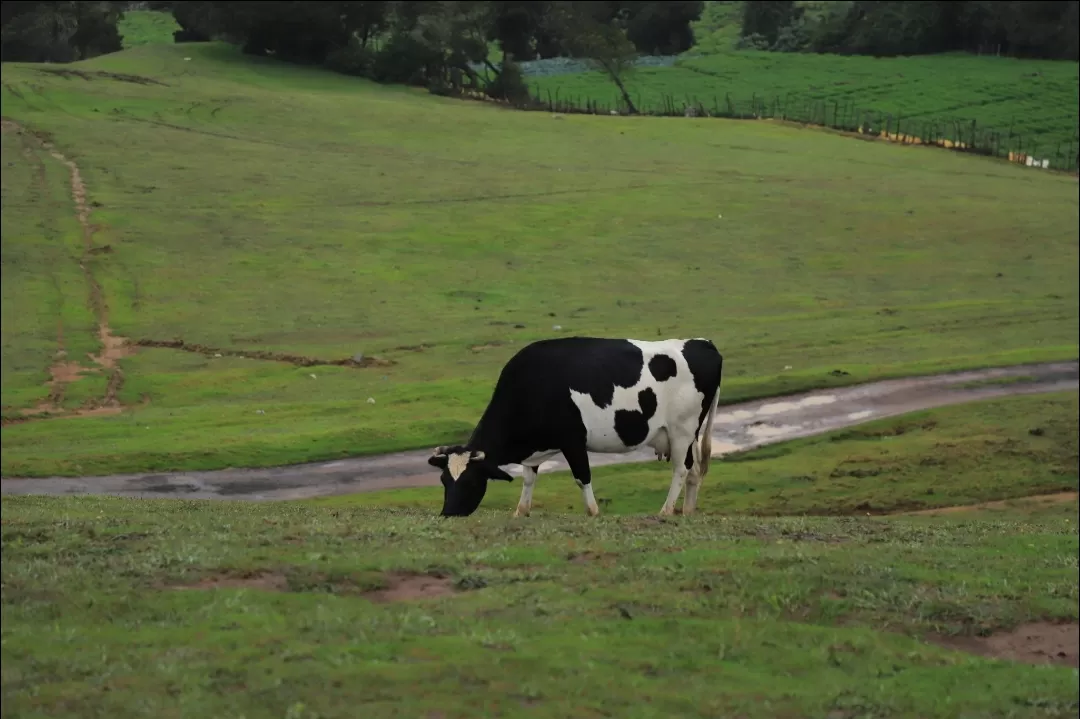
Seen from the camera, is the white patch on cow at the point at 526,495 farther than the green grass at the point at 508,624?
Yes

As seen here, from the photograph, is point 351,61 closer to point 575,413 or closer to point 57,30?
point 57,30

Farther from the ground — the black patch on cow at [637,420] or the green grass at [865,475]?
the black patch on cow at [637,420]

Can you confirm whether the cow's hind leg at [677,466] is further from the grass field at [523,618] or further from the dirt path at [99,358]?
the dirt path at [99,358]

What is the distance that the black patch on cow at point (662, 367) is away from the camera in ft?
75.9

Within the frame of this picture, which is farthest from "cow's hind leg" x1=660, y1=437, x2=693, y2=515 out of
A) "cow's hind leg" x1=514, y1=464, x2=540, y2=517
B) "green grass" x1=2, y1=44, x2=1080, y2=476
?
"green grass" x1=2, y1=44, x2=1080, y2=476

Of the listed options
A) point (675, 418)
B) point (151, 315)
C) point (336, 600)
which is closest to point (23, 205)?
point (151, 315)

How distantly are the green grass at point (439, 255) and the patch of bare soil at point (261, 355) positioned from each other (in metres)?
0.65

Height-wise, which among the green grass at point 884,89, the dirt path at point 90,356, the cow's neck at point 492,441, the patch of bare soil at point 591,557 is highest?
the green grass at point 884,89

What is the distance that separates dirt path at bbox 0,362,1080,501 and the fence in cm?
6209

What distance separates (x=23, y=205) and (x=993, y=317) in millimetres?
41377

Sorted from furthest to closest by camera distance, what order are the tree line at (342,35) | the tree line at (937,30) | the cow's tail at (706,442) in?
1. the tree line at (937,30)
2. the tree line at (342,35)
3. the cow's tail at (706,442)

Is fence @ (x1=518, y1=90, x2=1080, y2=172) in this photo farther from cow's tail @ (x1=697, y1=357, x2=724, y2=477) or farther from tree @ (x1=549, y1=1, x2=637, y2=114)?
cow's tail @ (x1=697, y1=357, x2=724, y2=477)

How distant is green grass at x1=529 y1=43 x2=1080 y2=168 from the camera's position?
119938 millimetres

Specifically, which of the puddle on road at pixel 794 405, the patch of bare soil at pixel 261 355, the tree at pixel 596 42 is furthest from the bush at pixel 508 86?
the puddle on road at pixel 794 405
